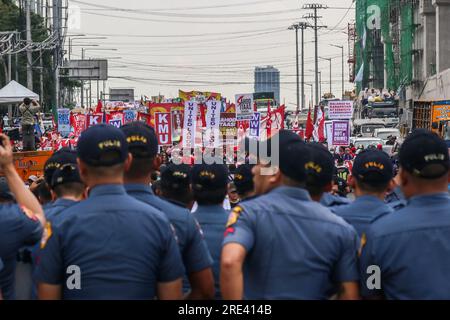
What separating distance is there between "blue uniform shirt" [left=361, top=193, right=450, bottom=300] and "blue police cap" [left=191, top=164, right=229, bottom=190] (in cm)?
185

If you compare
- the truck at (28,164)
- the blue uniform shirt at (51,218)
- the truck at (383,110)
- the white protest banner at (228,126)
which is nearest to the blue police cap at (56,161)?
the blue uniform shirt at (51,218)

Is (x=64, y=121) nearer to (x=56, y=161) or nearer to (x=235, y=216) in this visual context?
(x=56, y=161)

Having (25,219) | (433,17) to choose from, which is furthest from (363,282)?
(433,17)

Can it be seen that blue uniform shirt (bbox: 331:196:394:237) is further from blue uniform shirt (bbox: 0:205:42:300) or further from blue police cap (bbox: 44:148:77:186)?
blue uniform shirt (bbox: 0:205:42:300)

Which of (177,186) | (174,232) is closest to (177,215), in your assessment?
(174,232)

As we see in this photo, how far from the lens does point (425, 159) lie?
5.12 m

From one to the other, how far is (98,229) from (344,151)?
27486mm

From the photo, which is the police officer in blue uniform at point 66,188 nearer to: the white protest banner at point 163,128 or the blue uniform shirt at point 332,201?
the blue uniform shirt at point 332,201

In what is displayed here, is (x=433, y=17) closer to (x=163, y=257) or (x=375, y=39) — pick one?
(x=375, y=39)

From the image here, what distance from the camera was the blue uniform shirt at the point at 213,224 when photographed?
6.36m

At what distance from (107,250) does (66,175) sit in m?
1.42

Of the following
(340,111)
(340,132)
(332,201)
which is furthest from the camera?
(340,111)

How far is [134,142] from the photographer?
20.0ft

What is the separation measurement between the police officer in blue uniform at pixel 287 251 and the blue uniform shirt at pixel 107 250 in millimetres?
345
